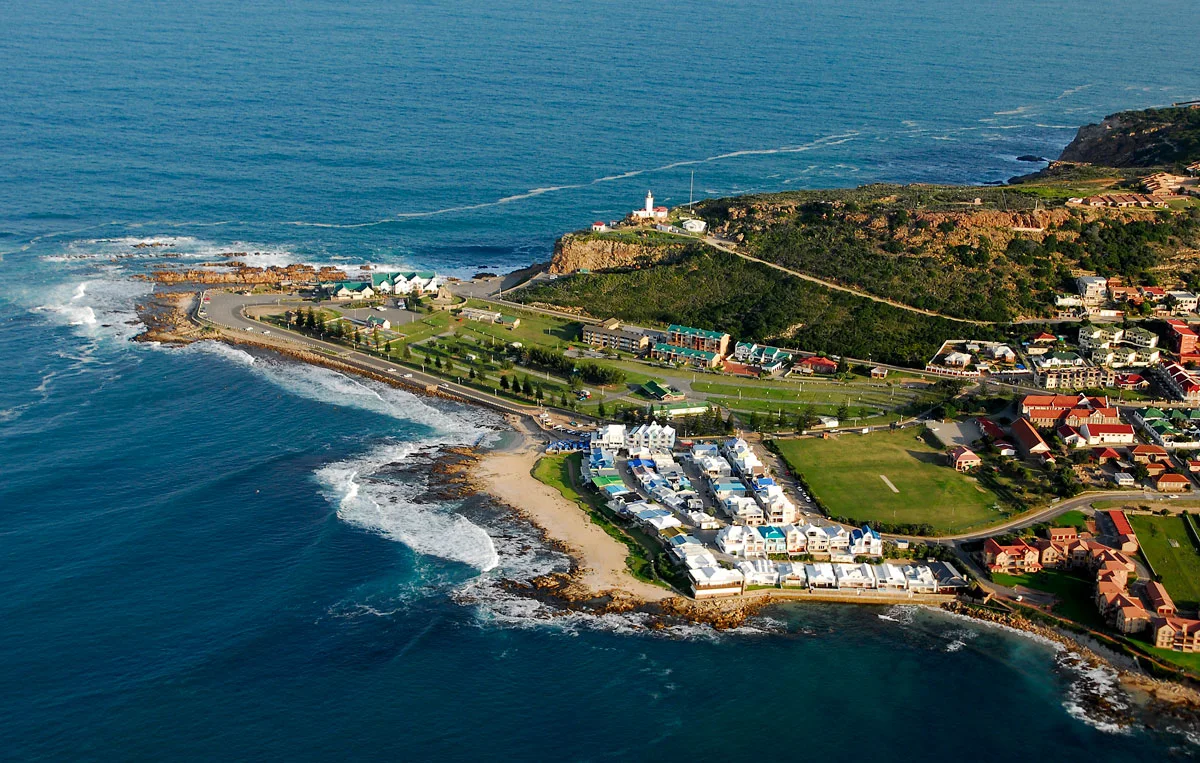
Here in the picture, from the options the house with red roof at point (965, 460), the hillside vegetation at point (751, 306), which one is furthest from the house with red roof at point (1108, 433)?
the hillside vegetation at point (751, 306)

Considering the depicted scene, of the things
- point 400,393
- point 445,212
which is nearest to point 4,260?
point 445,212

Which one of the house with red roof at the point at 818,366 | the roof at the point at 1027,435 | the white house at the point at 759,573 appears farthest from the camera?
the house with red roof at the point at 818,366

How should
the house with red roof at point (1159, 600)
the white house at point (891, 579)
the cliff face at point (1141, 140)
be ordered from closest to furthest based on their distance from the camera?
the house with red roof at point (1159, 600)
the white house at point (891, 579)
the cliff face at point (1141, 140)

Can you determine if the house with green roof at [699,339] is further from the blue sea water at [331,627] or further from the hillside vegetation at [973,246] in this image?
the blue sea water at [331,627]

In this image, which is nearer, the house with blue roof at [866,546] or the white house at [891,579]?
the white house at [891,579]

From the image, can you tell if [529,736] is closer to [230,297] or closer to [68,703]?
[68,703]

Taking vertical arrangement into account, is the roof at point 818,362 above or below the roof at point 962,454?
above

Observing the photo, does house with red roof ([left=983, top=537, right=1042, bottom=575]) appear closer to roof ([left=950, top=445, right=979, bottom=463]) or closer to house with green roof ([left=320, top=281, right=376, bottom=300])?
roof ([left=950, top=445, right=979, bottom=463])
